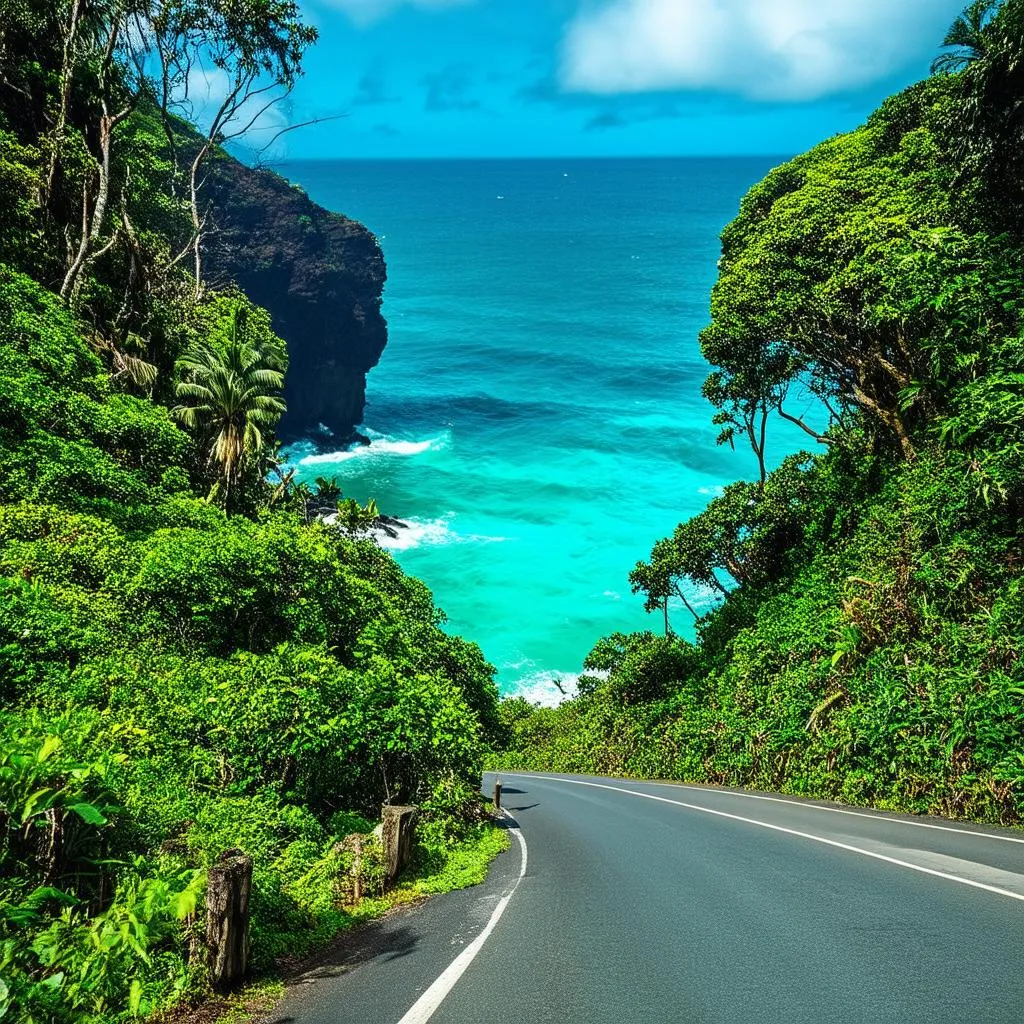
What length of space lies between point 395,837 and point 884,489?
19.5 meters

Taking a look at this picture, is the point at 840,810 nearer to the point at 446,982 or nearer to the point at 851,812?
the point at 851,812

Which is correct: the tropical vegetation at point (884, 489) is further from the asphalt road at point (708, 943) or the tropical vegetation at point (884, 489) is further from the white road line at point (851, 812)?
the asphalt road at point (708, 943)

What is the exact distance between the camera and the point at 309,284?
87.9 m

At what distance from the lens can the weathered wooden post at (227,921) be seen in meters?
5.10

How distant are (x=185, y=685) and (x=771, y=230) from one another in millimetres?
21593

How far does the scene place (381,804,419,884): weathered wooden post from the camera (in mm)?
7809

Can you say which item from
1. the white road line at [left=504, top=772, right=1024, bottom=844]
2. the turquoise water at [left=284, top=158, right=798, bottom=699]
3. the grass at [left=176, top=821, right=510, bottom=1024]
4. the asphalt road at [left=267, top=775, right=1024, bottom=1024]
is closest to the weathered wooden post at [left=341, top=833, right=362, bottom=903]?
the grass at [left=176, top=821, right=510, bottom=1024]

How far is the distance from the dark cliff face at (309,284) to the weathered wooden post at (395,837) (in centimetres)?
8208

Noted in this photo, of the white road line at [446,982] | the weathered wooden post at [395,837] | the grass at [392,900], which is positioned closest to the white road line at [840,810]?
the grass at [392,900]

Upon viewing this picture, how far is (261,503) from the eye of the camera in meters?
28.6

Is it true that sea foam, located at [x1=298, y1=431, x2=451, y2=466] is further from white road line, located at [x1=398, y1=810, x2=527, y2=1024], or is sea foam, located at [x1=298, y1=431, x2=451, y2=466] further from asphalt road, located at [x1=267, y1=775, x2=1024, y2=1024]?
white road line, located at [x1=398, y1=810, x2=527, y2=1024]

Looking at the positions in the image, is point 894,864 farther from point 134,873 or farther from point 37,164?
point 37,164

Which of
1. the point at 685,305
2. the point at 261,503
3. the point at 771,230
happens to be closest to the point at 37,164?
the point at 261,503

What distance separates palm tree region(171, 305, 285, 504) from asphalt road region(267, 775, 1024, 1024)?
1879cm
